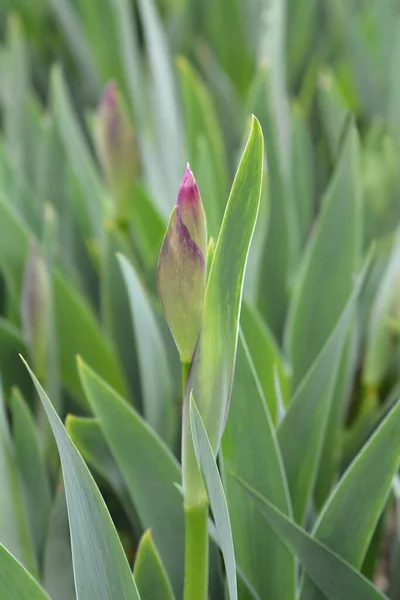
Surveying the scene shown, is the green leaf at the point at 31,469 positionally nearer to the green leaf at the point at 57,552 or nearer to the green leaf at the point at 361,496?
the green leaf at the point at 57,552

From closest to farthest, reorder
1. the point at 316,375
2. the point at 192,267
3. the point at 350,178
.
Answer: the point at 192,267
the point at 316,375
the point at 350,178

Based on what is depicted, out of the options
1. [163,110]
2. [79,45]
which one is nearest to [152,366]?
[163,110]

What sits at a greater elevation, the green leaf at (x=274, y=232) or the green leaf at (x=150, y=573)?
the green leaf at (x=274, y=232)

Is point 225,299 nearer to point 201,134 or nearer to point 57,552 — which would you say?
point 57,552

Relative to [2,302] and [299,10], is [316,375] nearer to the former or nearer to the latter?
[2,302]

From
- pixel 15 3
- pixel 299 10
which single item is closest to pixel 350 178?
Answer: pixel 299 10

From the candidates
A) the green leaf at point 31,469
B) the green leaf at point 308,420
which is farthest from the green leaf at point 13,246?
the green leaf at point 308,420

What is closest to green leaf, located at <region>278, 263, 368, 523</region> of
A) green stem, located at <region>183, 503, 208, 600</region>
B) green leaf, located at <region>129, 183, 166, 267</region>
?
green stem, located at <region>183, 503, 208, 600</region>
